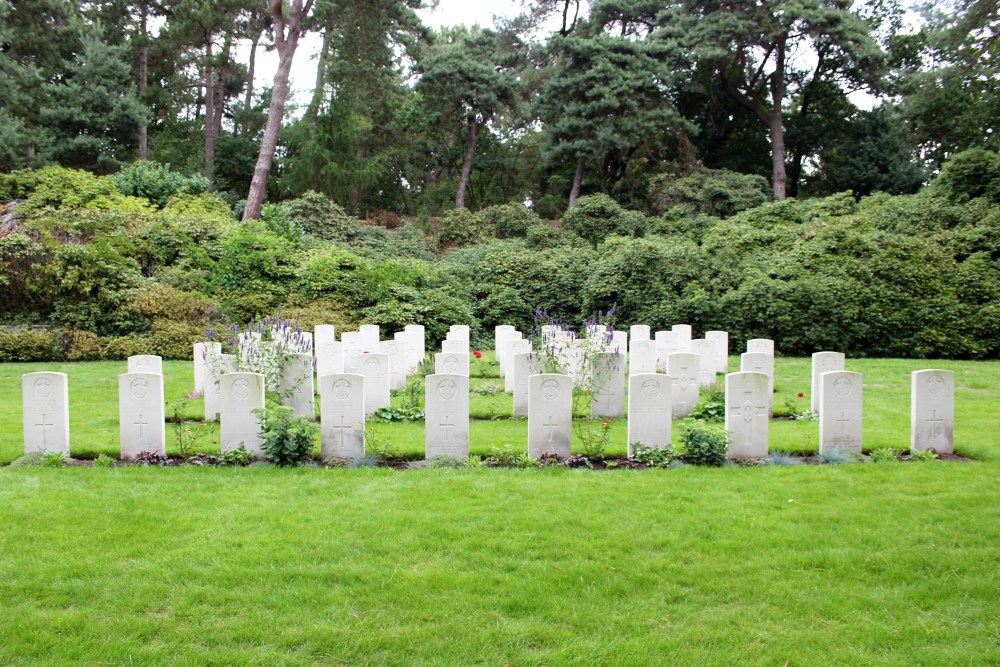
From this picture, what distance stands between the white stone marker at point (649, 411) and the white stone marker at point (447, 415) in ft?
5.32

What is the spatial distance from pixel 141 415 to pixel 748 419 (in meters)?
5.92

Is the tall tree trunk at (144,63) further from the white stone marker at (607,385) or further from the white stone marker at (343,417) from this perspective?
the white stone marker at (343,417)

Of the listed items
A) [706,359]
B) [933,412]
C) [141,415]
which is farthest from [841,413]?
[141,415]

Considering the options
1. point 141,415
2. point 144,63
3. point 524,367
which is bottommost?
point 141,415

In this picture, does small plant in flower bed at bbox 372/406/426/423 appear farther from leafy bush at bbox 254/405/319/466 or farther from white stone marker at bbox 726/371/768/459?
white stone marker at bbox 726/371/768/459

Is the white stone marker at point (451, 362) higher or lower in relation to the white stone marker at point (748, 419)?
higher

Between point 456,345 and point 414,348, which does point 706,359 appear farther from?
point 414,348

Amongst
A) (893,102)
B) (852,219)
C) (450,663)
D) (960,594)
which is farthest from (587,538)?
(893,102)

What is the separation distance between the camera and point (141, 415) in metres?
6.95

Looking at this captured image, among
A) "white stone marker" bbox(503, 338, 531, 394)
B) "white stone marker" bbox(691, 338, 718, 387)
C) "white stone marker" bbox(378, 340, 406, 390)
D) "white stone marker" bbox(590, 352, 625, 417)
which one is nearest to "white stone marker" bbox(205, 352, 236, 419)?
"white stone marker" bbox(378, 340, 406, 390)

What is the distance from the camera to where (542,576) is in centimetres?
431

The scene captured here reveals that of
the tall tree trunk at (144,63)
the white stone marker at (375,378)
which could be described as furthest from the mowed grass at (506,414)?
the tall tree trunk at (144,63)

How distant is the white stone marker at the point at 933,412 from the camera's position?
7.31 meters

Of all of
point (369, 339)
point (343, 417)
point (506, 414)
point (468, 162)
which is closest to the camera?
point (343, 417)
